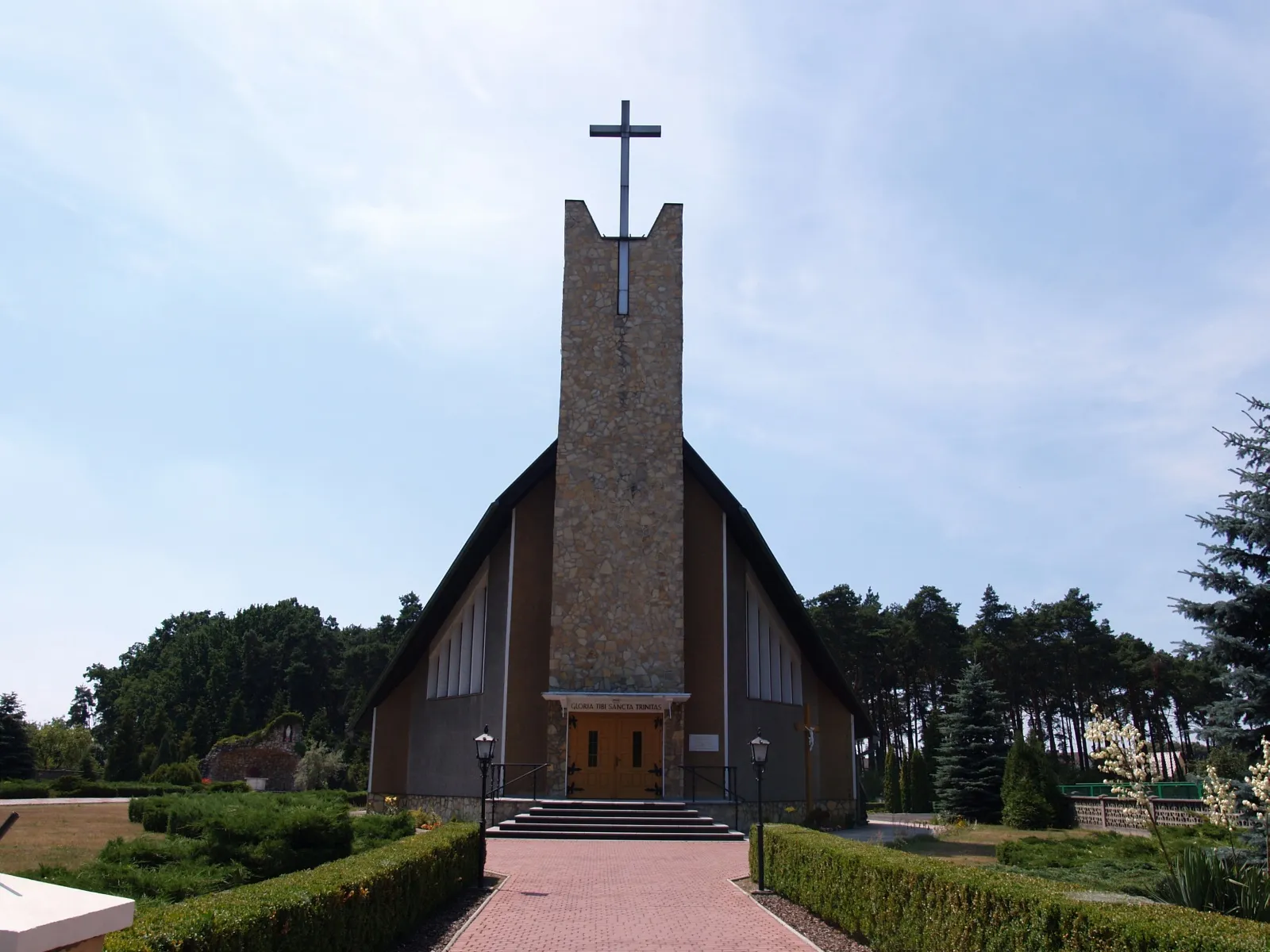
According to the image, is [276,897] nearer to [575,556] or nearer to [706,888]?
[706,888]

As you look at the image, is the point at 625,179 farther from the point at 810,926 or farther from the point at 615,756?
the point at 810,926

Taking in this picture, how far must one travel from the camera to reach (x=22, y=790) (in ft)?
111

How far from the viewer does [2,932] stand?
2.52 metres

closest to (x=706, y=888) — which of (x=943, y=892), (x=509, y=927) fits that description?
(x=509, y=927)

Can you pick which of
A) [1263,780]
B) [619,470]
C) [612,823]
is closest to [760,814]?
[1263,780]

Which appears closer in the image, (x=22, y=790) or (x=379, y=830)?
(x=379, y=830)

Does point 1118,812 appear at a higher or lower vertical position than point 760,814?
lower

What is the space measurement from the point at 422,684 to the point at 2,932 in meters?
23.3

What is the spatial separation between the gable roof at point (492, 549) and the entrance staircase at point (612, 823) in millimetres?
6542

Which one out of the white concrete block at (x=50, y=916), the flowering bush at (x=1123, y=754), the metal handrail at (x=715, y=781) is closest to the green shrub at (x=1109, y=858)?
the flowering bush at (x=1123, y=754)

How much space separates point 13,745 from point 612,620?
3304 cm

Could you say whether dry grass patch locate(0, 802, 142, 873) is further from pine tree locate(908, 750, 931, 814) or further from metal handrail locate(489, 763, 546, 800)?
pine tree locate(908, 750, 931, 814)

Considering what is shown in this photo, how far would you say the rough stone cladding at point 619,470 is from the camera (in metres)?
21.1

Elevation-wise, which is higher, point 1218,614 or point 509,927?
point 1218,614
